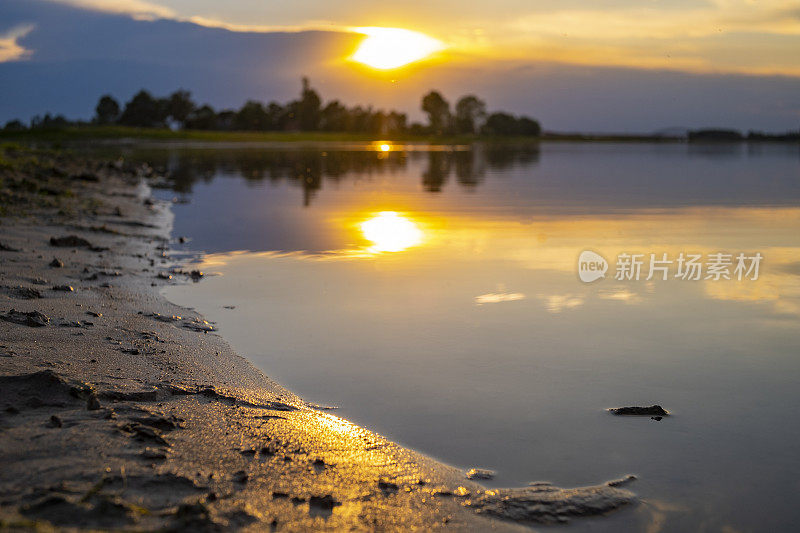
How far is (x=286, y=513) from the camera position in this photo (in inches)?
193

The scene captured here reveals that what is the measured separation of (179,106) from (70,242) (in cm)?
16333

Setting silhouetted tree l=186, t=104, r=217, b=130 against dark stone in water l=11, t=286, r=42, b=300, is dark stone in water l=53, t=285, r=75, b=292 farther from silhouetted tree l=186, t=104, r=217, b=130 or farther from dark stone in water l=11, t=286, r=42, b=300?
silhouetted tree l=186, t=104, r=217, b=130

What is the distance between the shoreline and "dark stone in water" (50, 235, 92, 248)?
5051 millimetres

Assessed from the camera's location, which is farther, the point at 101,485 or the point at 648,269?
the point at 648,269

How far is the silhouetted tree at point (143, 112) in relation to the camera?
546 feet

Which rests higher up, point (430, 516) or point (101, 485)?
point (101, 485)

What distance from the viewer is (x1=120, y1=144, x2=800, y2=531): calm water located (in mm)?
5973

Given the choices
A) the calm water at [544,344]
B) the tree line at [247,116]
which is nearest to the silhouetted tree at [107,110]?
the tree line at [247,116]

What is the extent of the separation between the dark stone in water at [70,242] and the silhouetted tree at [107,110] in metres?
169

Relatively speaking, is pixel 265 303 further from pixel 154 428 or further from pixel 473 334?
pixel 154 428

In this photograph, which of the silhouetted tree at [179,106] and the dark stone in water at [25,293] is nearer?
the dark stone in water at [25,293]

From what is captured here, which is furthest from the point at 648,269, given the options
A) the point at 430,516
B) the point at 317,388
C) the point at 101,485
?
the point at 101,485

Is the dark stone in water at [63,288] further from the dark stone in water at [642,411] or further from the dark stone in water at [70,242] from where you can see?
the dark stone in water at [642,411]

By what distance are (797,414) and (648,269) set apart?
6.95 meters
